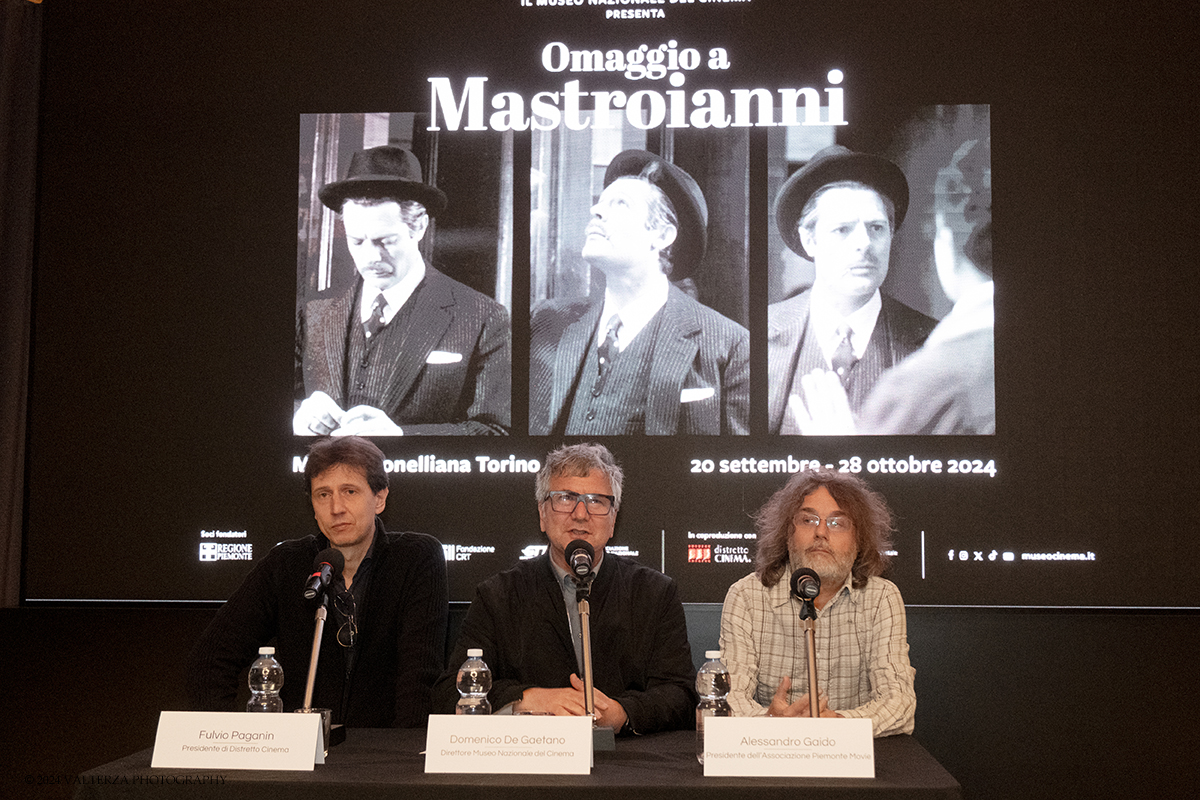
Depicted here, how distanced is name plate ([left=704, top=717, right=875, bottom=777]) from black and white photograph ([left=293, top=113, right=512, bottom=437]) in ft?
6.53

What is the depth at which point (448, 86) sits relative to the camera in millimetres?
3877

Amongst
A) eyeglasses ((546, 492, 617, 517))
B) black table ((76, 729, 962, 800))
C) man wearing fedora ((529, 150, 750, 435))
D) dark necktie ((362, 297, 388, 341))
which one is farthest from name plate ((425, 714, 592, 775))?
dark necktie ((362, 297, 388, 341))

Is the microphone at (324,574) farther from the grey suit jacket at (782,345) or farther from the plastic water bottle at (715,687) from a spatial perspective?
the grey suit jacket at (782,345)

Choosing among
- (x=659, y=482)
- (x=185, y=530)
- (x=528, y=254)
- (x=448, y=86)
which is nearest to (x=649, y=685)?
(x=659, y=482)

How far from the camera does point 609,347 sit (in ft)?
12.4

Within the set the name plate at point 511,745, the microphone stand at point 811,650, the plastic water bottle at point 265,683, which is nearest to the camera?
the name plate at point 511,745

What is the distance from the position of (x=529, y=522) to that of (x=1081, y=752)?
197 cm

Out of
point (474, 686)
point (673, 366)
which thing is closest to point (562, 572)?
point (474, 686)

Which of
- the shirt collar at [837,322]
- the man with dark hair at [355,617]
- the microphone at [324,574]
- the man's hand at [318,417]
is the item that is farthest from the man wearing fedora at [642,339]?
the microphone at [324,574]

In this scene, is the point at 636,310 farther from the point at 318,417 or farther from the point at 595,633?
the point at 595,633

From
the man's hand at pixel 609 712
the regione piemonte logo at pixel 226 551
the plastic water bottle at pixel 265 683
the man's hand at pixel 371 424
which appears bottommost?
the man's hand at pixel 609 712

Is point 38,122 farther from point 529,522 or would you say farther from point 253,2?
point 529,522

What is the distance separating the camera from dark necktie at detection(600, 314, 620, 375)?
376 centimetres

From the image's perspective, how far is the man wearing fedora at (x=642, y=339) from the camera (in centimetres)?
375
